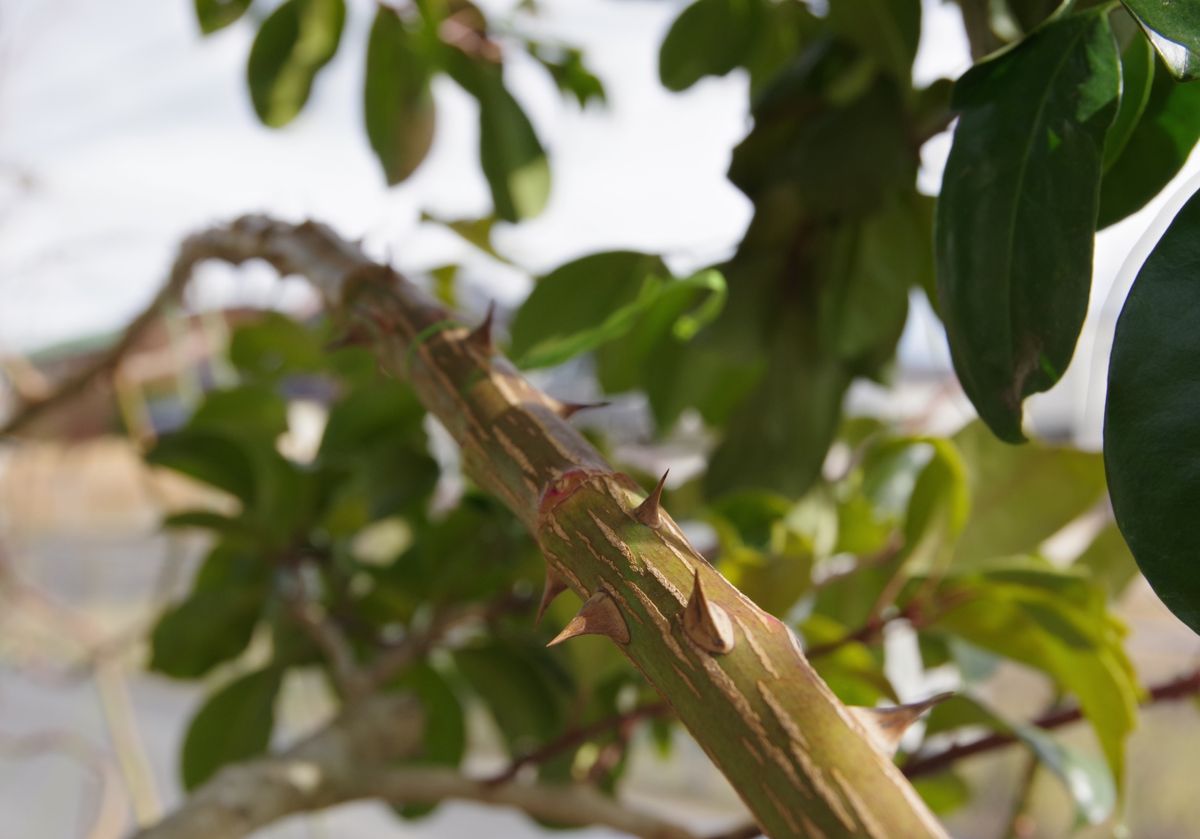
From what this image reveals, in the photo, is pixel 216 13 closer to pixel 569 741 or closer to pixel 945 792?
pixel 569 741

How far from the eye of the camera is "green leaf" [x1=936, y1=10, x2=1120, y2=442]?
0.16 metres


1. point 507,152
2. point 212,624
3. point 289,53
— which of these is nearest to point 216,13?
point 289,53

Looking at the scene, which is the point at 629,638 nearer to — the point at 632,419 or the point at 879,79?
the point at 879,79

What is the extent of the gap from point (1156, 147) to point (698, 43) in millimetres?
196

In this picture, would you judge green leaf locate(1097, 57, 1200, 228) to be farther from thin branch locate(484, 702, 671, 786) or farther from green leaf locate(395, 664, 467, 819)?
green leaf locate(395, 664, 467, 819)

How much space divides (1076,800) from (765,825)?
210mm

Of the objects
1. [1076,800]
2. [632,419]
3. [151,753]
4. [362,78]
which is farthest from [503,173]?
[151,753]

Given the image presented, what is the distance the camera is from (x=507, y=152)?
408 mm

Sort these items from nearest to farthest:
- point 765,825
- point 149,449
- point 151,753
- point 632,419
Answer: point 765,825, point 149,449, point 632,419, point 151,753

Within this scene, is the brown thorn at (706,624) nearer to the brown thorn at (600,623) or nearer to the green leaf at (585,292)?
the brown thorn at (600,623)

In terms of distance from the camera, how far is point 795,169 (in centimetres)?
31

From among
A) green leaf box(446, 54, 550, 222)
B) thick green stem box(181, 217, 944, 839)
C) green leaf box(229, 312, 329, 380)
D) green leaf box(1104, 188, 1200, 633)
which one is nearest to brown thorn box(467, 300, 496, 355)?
thick green stem box(181, 217, 944, 839)

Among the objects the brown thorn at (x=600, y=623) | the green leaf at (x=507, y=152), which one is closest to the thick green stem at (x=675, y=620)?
the brown thorn at (x=600, y=623)

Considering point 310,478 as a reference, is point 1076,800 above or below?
below
